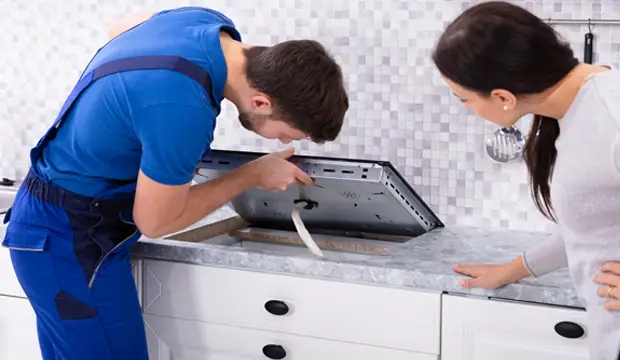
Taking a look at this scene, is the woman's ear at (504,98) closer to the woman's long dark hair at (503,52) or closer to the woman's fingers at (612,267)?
the woman's long dark hair at (503,52)

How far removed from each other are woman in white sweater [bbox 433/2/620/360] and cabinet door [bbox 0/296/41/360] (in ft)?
4.25

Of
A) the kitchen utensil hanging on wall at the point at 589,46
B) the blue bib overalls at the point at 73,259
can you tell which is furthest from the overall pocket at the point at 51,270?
the kitchen utensil hanging on wall at the point at 589,46

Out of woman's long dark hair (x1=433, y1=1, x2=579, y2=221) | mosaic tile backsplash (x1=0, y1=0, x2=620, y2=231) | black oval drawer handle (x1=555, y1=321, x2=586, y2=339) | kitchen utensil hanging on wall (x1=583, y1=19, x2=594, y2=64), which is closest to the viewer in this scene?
woman's long dark hair (x1=433, y1=1, x2=579, y2=221)

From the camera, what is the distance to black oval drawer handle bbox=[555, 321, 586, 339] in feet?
5.51

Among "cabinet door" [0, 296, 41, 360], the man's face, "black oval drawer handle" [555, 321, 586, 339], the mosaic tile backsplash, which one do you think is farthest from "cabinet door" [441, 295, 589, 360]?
"cabinet door" [0, 296, 41, 360]

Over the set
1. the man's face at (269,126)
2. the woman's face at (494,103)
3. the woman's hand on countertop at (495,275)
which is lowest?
the woman's hand on countertop at (495,275)

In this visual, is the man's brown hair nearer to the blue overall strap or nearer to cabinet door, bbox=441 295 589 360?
the blue overall strap

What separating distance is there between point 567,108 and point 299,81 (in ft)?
1.58

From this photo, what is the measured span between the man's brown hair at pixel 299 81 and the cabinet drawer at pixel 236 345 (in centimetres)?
49

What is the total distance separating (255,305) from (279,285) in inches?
3.1

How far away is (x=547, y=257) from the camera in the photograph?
1640 millimetres

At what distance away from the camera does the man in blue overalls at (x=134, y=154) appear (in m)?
1.59

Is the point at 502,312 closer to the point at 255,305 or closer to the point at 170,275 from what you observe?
the point at 255,305

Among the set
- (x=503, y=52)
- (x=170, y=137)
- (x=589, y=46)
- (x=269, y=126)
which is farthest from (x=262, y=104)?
(x=589, y=46)
